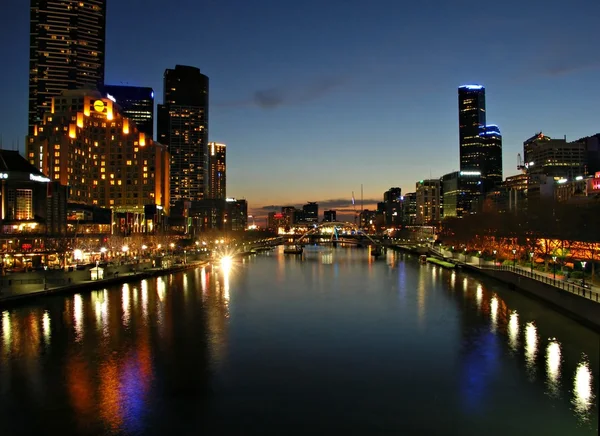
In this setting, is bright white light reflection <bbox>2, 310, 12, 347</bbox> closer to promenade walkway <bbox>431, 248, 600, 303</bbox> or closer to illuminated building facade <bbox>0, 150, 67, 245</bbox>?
illuminated building facade <bbox>0, 150, 67, 245</bbox>

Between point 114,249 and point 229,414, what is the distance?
58.7 metres

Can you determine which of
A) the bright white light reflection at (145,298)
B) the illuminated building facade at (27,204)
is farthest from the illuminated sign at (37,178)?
the bright white light reflection at (145,298)

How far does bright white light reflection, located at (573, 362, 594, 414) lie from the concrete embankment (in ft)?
22.8

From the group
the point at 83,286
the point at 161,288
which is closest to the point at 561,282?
the point at 161,288

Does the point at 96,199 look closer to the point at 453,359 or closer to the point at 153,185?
the point at 153,185

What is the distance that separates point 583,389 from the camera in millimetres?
18750

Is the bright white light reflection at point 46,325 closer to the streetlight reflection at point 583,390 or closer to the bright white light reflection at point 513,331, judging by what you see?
the bright white light reflection at point 513,331

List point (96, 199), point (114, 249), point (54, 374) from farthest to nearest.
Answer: point (96, 199)
point (114, 249)
point (54, 374)

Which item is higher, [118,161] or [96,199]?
[118,161]

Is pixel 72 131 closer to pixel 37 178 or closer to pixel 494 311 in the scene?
pixel 37 178

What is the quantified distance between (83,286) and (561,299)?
36855mm

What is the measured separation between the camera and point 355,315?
34.2 metres

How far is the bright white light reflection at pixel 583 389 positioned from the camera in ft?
56.0

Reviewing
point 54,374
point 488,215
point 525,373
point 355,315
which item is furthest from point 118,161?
point 525,373
